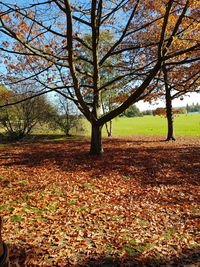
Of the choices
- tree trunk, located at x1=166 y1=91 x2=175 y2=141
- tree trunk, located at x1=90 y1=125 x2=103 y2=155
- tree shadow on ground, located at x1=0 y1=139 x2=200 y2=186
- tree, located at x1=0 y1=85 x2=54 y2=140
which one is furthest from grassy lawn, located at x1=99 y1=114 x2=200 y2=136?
tree, located at x1=0 y1=85 x2=54 y2=140

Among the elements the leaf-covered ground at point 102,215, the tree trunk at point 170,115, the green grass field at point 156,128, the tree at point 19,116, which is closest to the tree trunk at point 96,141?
the leaf-covered ground at point 102,215

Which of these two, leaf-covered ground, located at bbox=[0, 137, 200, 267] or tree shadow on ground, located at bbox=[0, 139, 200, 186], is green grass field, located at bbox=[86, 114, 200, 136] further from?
leaf-covered ground, located at bbox=[0, 137, 200, 267]

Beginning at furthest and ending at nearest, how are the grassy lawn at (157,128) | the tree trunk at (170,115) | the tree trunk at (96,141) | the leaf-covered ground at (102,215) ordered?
the grassy lawn at (157,128), the tree trunk at (170,115), the tree trunk at (96,141), the leaf-covered ground at (102,215)

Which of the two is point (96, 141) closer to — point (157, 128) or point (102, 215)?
point (102, 215)

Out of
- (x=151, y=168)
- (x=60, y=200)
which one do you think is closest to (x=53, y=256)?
(x=60, y=200)

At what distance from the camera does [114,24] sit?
383 inches

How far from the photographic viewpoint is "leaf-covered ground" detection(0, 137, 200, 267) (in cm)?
327

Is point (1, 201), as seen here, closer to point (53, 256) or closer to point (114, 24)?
point (53, 256)

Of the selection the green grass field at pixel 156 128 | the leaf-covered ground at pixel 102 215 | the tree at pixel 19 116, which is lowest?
the leaf-covered ground at pixel 102 215

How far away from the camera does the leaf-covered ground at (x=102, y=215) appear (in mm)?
3270

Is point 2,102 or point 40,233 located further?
point 2,102

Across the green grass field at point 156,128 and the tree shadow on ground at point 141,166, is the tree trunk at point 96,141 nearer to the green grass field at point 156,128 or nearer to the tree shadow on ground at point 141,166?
the tree shadow on ground at point 141,166

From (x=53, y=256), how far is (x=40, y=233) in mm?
795

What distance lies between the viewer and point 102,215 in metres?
4.67
